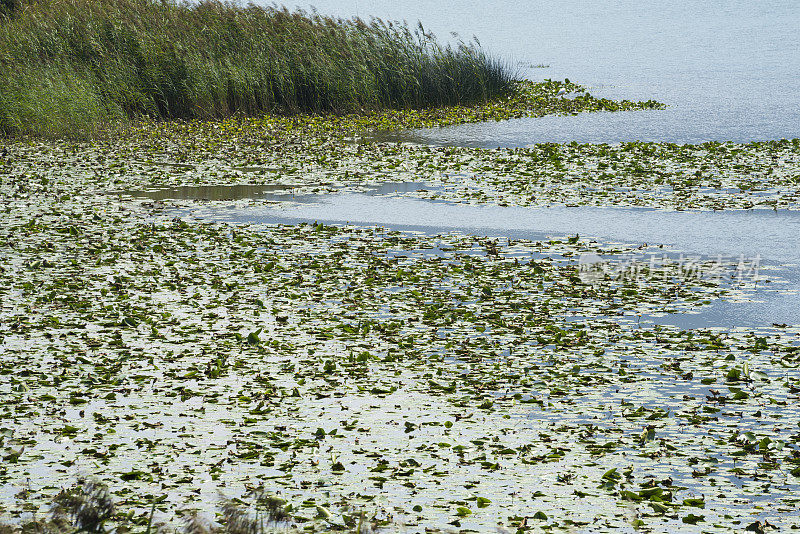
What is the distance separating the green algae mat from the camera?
14.5 ft

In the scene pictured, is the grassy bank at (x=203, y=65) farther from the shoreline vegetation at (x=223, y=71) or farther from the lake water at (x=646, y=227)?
the lake water at (x=646, y=227)

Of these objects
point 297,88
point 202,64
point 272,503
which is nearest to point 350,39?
point 297,88

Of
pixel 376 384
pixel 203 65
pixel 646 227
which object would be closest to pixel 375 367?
pixel 376 384

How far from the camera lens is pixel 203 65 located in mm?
20469

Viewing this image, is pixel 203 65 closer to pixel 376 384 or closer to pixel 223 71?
pixel 223 71

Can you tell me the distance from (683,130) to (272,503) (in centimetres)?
1796

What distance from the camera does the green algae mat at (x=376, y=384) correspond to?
14.5 ft

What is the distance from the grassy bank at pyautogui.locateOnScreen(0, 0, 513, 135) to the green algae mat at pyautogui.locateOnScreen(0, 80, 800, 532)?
767 cm

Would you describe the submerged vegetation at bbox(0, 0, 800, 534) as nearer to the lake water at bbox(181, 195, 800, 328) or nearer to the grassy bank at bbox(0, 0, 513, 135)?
the lake water at bbox(181, 195, 800, 328)

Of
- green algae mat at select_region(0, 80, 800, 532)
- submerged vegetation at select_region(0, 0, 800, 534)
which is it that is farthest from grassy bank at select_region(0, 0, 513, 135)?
green algae mat at select_region(0, 80, 800, 532)

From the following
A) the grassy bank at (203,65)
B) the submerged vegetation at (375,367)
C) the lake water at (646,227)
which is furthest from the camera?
the grassy bank at (203,65)

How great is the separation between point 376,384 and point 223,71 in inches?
633

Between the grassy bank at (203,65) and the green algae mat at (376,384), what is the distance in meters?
7.67

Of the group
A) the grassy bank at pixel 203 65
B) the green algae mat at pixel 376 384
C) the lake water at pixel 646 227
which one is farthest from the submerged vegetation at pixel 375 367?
the grassy bank at pixel 203 65
